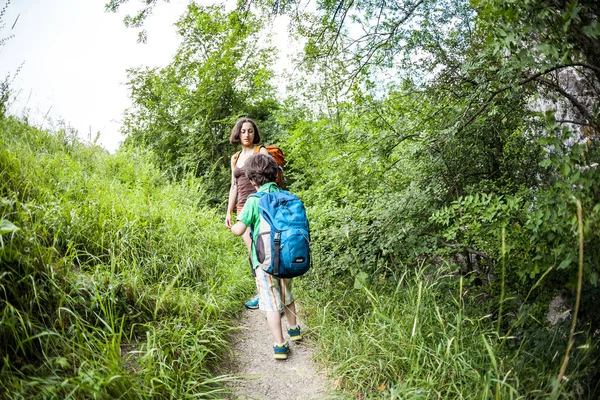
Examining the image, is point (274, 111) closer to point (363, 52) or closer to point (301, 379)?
point (363, 52)

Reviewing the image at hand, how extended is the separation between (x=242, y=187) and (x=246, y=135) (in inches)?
24.1

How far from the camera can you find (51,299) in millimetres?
2688

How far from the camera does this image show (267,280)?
3172 mm

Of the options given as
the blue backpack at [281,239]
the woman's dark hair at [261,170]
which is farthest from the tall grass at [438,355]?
the woman's dark hair at [261,170]

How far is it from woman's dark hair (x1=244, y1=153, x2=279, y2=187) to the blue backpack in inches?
11.8

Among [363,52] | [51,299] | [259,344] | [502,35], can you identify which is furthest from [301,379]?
[363,52]

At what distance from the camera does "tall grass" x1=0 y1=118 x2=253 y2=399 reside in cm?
229

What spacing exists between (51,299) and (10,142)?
3.01 metres

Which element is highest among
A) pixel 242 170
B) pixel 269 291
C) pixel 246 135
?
pixel 246 135

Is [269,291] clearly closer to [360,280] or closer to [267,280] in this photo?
[267,280]

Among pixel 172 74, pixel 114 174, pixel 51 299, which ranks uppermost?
pixel 172 74

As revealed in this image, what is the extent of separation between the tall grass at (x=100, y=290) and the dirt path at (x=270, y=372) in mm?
185

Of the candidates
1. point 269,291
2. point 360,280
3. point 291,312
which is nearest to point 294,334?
point 291,312

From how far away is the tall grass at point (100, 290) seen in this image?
7.50ft
